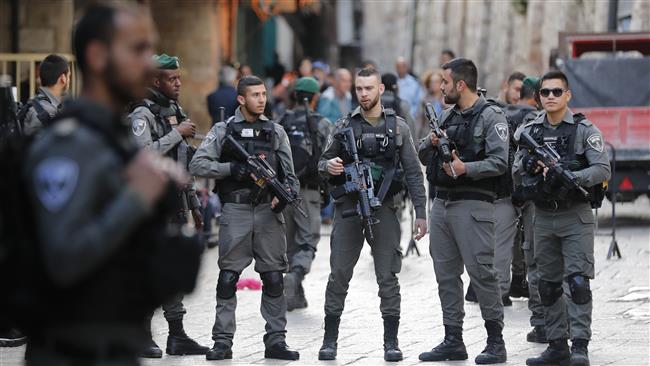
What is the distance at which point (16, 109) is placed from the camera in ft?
33.2

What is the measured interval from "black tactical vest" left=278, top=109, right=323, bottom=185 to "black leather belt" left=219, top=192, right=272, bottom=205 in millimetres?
2934

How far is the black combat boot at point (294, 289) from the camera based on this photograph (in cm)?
1212

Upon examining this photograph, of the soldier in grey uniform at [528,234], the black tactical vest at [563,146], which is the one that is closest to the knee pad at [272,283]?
the soldier in grey uniform at [528,234]

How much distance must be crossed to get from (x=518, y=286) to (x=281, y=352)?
357 cm

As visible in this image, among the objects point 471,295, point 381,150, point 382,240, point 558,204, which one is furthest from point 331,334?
point 471,295

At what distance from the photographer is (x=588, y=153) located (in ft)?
30.2

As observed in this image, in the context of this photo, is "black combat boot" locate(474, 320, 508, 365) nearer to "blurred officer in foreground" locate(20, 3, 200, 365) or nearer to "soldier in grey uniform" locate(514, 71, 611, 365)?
"soldier in grey uniform" locate(514, 71, 611, 365)

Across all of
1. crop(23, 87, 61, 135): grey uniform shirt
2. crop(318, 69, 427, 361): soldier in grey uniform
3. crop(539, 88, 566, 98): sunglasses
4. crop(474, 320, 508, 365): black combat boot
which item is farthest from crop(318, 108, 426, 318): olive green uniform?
crop(23, 87, 61, 135): grey uniform shirt

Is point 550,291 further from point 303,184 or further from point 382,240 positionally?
point 303,184

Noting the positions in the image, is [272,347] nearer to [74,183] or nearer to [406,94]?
[74,183]

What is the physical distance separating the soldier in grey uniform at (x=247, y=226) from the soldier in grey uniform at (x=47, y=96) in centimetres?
120

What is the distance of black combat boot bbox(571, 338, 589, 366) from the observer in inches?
359

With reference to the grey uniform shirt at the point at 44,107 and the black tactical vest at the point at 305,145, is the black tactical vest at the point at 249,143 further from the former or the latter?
the black tactical vest at the point at 305,145

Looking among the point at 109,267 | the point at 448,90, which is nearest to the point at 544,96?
the point at 448,90
